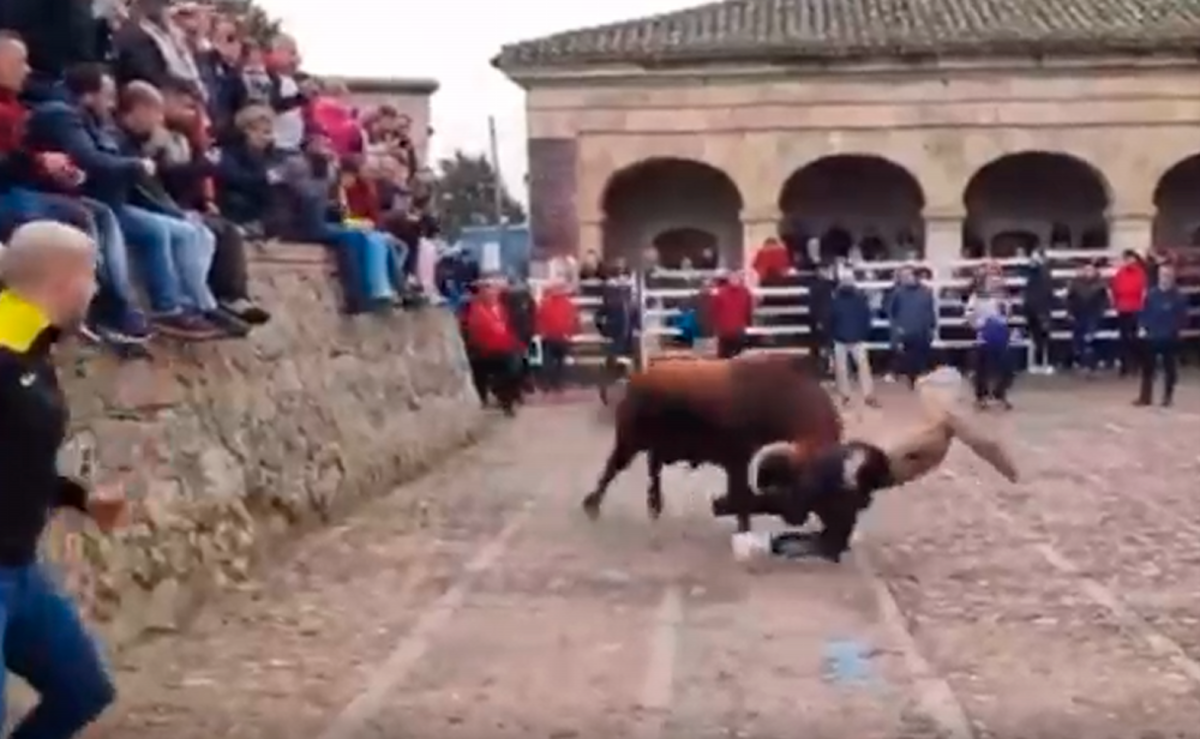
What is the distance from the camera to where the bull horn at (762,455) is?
12.2 metres

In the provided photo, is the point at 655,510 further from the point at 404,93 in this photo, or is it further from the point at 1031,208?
the point at 1031,208

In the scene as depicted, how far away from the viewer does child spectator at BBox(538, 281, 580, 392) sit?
3072 cm

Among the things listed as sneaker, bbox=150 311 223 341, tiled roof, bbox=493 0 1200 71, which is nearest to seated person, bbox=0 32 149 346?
sneaker, bbox=150 311 223 341

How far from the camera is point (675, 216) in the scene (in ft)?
144

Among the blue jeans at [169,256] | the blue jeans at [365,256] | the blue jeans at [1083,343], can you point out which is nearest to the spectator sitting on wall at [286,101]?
the blue jeans at [365,256]

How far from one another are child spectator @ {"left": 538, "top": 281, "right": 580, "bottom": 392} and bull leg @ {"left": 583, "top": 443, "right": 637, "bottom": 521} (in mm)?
16190

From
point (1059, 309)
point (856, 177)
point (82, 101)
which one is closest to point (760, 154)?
point (856, 177)

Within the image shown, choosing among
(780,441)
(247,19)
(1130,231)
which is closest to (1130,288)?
Result: (247,19)

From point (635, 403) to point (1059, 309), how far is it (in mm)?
20086

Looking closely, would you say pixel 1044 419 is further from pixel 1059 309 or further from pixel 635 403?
pixel 635 403

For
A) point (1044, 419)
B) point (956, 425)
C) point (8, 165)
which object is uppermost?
point (8, 165)

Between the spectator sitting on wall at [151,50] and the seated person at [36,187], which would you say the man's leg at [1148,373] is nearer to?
the spectator sitting on wall at [151,50]

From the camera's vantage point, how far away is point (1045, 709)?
325 inches

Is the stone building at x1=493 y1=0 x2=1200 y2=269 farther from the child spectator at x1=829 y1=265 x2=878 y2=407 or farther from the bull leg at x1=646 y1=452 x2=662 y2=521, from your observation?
the bull leg at x1=646 y1=452 x2=662 y2=521
